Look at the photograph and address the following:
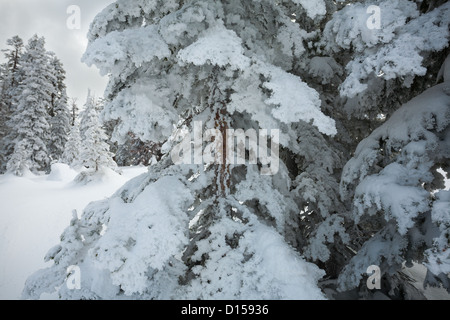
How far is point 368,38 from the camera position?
2.93 meters

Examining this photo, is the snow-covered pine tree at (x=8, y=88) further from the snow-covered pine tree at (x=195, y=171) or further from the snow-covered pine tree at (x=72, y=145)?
the snow-covered pine tree at (x=195, y=171)

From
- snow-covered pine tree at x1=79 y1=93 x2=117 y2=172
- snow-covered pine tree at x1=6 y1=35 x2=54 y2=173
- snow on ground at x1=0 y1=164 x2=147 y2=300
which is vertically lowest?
snow on ground at x1=0 y1=164 x2=147 y2=300

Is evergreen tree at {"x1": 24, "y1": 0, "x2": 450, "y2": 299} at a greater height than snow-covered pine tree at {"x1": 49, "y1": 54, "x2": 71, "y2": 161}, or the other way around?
snow-covered pine tree at {"x1": 49, "y1": 54, "x2": 71, "y2": 161}

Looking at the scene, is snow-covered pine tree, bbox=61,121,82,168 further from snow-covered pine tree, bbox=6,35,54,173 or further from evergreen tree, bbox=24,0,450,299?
evergreen tree, bbox=24,0,450,299

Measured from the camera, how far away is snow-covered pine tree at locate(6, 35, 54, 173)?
27.1 metres

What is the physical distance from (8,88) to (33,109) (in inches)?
327

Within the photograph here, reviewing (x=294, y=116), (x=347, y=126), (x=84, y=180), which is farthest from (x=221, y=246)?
(x=84, y=180)

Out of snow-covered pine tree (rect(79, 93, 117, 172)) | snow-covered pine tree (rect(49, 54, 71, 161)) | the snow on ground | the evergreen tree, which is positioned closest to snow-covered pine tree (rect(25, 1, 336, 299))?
the evergreen tree

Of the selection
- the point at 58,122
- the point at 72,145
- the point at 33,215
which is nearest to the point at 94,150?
the point at 33,215

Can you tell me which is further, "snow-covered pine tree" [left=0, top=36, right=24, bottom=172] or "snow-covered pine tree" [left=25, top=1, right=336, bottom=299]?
"snow-covered pine tree" [left=0, top=36, right=24, bottom=172]

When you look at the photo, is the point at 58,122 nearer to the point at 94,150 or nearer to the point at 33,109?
the point at 33,109

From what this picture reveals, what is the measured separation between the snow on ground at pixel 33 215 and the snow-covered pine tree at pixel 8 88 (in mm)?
7181

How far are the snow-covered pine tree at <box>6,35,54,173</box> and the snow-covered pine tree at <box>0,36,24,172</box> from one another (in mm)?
849

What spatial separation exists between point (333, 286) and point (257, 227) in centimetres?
261
